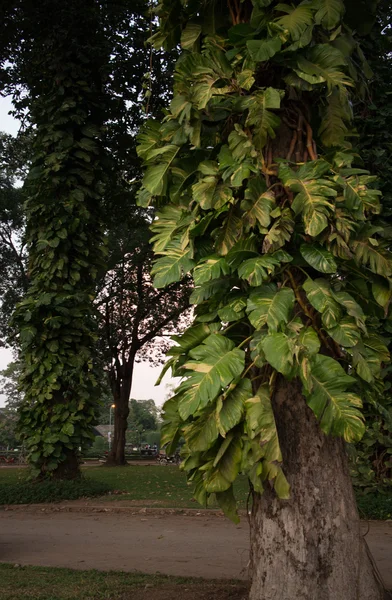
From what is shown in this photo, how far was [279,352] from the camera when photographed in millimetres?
3588

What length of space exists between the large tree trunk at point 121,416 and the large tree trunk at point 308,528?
22.8m

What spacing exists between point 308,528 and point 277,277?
157cm

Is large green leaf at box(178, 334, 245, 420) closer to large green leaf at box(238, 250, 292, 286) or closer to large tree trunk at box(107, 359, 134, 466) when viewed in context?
large green leaf at box(238, 250, 292, 286)

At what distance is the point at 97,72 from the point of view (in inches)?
550

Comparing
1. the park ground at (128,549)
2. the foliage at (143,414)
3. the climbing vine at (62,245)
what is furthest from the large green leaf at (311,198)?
the foliage at (143,414)

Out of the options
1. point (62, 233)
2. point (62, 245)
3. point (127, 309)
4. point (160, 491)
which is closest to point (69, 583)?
point (160, 491)

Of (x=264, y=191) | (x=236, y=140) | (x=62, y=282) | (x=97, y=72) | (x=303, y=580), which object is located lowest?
(x=303, y=580)

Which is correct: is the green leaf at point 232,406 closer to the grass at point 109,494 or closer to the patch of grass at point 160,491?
the grass at point 109,494

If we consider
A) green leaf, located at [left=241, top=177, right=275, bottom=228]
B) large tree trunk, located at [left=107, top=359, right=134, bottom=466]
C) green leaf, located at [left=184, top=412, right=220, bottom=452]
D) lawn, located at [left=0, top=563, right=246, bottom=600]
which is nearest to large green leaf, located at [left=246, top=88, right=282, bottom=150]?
green leaf, located at [left=241, top=177, right=275, bottom=228]

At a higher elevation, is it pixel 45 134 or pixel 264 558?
pixel 45 134

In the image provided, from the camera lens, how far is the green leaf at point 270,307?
378cm

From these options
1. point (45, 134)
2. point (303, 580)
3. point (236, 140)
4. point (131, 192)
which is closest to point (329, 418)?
point (303, 580)

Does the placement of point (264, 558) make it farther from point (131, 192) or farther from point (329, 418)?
point (131, 192)

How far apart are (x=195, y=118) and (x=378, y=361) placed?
6.82ft
